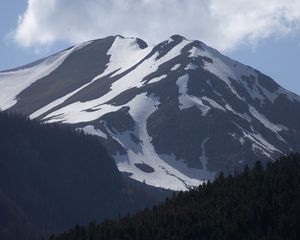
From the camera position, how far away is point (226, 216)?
155 meters

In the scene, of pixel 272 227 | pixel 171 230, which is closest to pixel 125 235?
pixel 171 230

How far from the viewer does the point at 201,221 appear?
154m

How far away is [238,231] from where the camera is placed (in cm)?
14900

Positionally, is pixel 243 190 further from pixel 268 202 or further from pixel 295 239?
pixel 295 239

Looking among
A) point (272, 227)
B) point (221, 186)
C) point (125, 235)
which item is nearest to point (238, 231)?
point (272, 227)

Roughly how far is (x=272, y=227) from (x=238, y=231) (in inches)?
176

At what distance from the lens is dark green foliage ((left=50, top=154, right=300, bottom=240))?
14838 cm

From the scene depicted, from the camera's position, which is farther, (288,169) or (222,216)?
(288,169)

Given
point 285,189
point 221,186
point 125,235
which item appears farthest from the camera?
point 221,186

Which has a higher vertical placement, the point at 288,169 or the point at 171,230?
the point at 288,169

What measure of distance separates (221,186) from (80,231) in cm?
2746

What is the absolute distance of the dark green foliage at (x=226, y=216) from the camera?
14838cm

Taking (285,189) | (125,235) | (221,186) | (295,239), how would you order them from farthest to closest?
1. (221,186)
2. (285,189)
3. (125,235)
4. (295,239)

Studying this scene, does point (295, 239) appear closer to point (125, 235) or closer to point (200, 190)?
point (125, 235)
